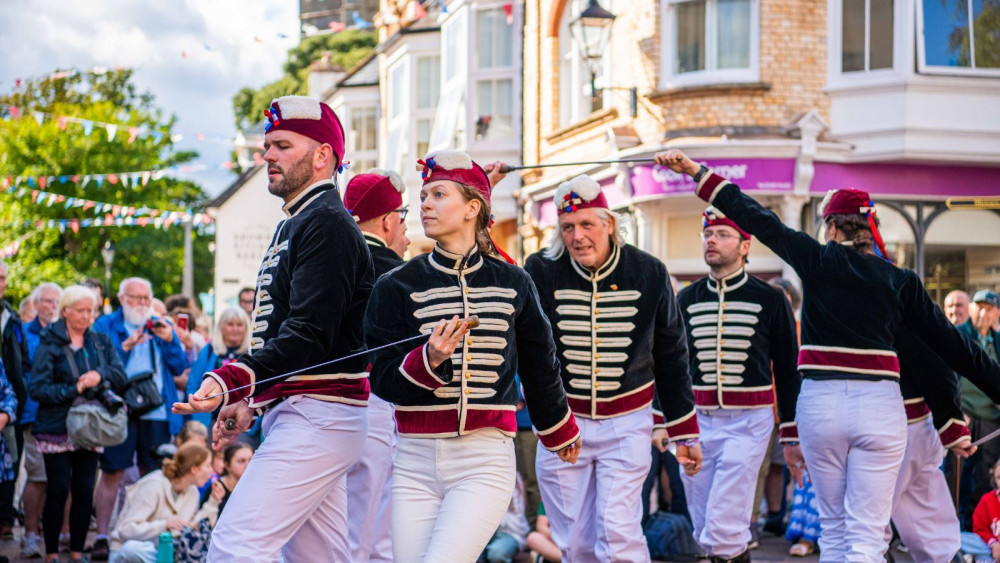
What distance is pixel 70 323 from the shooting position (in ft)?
35.6

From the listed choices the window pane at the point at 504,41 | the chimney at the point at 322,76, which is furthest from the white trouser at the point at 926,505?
the chimney at the point at 322,76

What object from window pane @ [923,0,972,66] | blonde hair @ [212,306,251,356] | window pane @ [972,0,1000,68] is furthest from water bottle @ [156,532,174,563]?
window pane @ [972,0,1000,68]

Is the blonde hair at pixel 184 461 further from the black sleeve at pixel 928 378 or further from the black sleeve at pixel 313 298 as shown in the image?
the black sleeve at pixel 928 378

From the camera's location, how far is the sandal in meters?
11.3

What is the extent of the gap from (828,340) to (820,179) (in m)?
11.4

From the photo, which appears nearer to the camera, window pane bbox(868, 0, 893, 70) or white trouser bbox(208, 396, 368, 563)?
white trouser bbox(208, 396, 368, 563)

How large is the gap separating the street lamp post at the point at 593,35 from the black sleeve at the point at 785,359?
11151mm

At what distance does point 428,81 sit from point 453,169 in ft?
85.0

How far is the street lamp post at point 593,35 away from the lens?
65.3ft

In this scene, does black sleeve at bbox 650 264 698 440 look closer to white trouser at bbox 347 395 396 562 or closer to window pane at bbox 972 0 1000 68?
white trouser at bbox 347 395 396 562

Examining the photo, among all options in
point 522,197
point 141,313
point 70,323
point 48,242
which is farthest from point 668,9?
point 48,242

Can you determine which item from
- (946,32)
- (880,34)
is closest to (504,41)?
(880,34)

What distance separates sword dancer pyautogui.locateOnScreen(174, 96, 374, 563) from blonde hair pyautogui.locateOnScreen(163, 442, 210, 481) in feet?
14.8

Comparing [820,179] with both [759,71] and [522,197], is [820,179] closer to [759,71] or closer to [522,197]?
[759,71]
